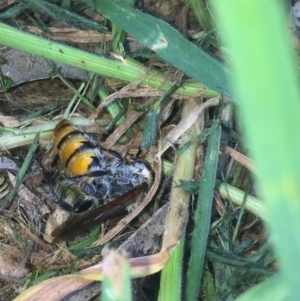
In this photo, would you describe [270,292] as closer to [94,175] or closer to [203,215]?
[203,215]

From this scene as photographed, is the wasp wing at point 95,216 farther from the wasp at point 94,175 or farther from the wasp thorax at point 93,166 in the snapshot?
the wasp thorax at point 93,166

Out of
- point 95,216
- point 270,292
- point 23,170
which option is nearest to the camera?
point 270,292

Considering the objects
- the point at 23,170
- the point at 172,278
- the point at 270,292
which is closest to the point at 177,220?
the point at 172,278

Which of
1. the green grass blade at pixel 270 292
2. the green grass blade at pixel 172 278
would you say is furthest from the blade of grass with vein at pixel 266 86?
the green grass blade at pixel 172 278

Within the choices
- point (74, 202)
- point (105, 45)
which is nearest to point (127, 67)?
point (105, 45)

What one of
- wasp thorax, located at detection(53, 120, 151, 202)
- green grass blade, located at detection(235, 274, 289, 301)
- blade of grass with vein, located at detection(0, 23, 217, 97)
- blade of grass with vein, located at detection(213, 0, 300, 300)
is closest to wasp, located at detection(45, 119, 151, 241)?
wasp thorax, located at detection(53, 120, 151, 202)
